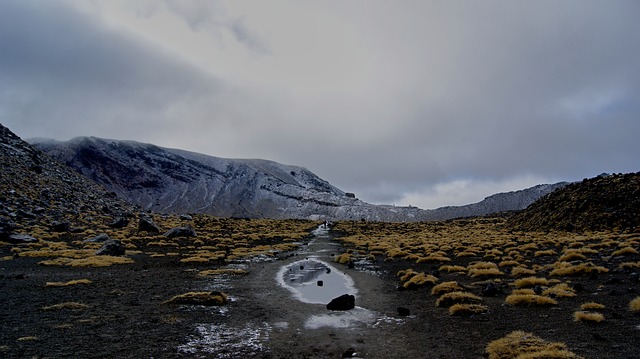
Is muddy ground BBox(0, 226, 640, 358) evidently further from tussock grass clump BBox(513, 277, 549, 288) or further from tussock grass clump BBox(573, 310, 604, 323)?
tussock grass clump BBox(513, 277, 549, 288)

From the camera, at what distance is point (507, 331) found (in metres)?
13.9

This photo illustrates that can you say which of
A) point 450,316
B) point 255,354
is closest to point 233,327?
point 255,354

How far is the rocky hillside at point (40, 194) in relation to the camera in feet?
187

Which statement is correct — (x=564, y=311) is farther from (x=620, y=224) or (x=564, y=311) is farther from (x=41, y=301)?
(x=620, y=224)

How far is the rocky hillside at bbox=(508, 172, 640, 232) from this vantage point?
5153 centimetres

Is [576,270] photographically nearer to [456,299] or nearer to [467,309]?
[456,299]

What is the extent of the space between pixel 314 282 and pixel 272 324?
12.0m

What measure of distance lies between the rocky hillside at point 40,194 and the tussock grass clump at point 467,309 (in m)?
47.6

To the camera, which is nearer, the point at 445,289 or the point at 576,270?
the point at 445,289

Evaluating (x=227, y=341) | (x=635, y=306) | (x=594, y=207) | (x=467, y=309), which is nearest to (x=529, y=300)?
(x=467, y=309)

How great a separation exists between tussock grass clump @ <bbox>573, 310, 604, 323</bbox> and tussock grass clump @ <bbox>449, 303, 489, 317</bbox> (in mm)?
3631

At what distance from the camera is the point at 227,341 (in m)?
13.9

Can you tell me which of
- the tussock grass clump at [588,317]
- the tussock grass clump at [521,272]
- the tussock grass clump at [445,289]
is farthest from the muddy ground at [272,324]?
the tussock grass clump at [521,272]

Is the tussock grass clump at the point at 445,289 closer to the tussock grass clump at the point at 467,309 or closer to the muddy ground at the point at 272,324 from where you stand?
the muddy ground at the point at 272,324
